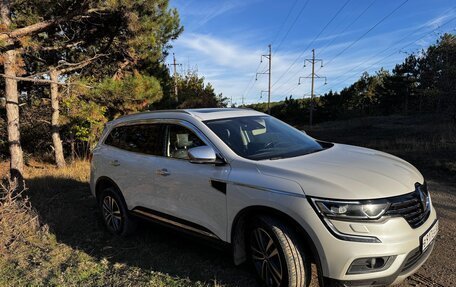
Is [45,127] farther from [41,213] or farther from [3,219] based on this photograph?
[3,219]

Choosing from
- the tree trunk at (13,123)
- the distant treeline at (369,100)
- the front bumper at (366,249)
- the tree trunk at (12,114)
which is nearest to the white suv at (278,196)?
the front bumper at (366,249)

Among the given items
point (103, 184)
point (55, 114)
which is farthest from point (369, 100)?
point (103, 184)

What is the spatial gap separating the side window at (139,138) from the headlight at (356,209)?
2320 mm

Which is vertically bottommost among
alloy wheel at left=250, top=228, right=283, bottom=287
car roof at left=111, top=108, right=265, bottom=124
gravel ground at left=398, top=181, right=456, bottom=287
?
gravel ground at left=398, top=181, right=456, bottom=287

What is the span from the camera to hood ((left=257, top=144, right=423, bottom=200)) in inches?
122

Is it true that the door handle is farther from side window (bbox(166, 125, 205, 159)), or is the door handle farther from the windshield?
the windshield

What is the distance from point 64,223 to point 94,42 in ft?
28.2

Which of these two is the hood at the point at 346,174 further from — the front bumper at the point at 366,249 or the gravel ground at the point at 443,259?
the gravel ground at the point at 443,259

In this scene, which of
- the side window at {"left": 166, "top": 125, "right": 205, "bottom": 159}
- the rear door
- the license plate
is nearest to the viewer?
the license plate

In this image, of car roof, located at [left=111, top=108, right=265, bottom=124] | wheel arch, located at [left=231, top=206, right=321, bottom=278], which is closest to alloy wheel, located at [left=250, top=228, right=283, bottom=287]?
wheel arch, located at [left=231, top=206, right=321, bottom=278]

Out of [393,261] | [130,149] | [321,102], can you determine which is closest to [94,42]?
[130,149]

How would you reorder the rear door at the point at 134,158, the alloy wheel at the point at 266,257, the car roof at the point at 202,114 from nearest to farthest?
the alloy wheel at the point at 266,257 < the car roof at the point at 202,114 < the rear door at the point at 134,158

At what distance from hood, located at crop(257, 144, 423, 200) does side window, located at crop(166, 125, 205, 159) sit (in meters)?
1.02

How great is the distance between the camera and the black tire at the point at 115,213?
5.39 metres
